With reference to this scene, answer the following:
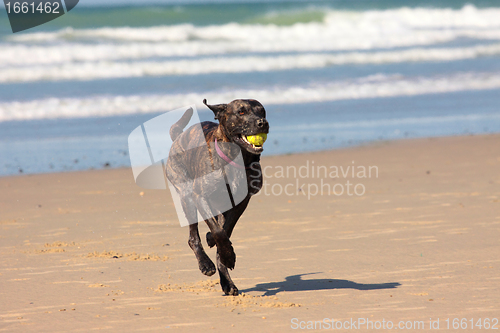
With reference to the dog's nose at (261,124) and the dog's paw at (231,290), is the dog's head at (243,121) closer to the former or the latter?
the dog's nose at (261,124)

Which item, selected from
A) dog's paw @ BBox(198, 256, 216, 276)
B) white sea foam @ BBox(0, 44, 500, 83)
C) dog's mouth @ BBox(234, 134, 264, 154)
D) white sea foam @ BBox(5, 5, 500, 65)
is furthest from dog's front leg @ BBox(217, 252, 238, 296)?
white sea foam @ BBox(5, 5, 500, 65)

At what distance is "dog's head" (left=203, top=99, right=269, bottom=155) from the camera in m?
5.00

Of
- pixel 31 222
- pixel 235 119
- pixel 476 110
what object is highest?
pixel 235 119

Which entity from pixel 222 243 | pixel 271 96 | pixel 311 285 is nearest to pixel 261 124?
pixel 222 243

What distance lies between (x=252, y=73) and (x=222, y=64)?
92.1 inches

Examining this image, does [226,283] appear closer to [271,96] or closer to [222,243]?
[222,243]

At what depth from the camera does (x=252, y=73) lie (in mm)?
26250

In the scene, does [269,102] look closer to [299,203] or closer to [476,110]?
[476,110]

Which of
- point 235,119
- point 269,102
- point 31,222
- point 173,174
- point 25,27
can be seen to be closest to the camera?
point 235,119

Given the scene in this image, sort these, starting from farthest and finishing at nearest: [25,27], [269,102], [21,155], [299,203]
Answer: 1. [25,27]
2. [269,102]
3. [21,155]
4. [299,203]

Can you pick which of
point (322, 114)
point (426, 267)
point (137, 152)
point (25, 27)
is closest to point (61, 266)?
point (426, 267)

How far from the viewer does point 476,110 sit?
738 inches

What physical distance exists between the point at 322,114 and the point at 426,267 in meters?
12.6

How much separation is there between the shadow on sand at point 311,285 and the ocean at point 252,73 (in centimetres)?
742
